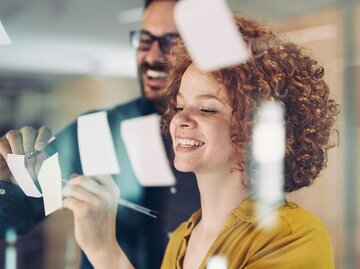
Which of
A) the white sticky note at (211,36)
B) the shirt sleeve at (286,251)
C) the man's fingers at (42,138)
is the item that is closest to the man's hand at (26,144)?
the man's fingers at (42,138)

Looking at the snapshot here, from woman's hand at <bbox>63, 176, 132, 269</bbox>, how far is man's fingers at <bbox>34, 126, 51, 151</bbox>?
0.10 m

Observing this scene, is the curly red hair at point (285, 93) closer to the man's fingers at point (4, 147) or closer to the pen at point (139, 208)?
the pen at point (139, 208)

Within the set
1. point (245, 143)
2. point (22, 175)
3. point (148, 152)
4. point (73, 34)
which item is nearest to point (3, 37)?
point (73, 34)

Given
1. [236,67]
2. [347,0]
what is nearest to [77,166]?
[236,67]

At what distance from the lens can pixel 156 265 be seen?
4.35 feet

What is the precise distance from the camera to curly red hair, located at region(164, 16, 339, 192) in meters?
1.22

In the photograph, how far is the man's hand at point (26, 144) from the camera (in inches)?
49.0

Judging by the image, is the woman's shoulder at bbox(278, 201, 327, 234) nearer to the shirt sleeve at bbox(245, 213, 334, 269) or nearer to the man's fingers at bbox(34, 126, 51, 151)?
the shirt sleeve at bbox(245, 213, 334, 269)

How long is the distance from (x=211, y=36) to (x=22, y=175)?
53cm

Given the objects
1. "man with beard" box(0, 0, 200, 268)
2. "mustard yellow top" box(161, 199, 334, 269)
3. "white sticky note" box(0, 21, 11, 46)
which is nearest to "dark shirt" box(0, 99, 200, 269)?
"man with beard" box(0, 0, 200, 268)

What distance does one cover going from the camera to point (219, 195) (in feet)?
4.15

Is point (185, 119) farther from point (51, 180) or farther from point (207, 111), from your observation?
point (51, 180)

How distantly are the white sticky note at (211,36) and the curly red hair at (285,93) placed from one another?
0.02 metres

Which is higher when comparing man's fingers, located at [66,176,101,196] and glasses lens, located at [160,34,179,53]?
glasses lens, located at [160,34,179,53]
